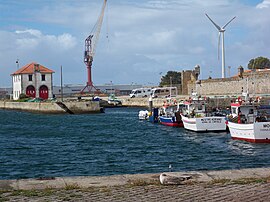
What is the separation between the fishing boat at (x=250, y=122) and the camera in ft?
93.5

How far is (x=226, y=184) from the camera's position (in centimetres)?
970

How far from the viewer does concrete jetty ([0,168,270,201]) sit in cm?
885

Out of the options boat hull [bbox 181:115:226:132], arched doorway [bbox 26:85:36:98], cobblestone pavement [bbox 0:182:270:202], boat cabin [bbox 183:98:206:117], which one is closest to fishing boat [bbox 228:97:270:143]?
boat hull [bbox 181:115:226:132]

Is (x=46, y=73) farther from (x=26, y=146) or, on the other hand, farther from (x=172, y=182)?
(x=172, y=182)

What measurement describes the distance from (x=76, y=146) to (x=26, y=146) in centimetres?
295

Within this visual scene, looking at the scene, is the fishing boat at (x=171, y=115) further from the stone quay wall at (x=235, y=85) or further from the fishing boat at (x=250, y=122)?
the stone quay wall at (x=235, y=85)

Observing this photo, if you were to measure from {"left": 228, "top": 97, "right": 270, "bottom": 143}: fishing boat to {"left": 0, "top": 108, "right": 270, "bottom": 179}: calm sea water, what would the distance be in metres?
0.59

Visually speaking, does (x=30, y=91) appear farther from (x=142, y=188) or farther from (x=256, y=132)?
(x=142, y=188)

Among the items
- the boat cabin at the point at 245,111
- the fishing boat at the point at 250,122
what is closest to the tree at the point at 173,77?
the boat cabin at the point at 245,111

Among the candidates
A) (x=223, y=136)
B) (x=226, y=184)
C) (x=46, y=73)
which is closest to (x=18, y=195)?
(x=226, y=184)

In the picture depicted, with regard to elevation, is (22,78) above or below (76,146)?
above

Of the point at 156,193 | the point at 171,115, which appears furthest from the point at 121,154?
the point at 171,115

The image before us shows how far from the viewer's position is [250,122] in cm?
3034

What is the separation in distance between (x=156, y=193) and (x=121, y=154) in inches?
666
